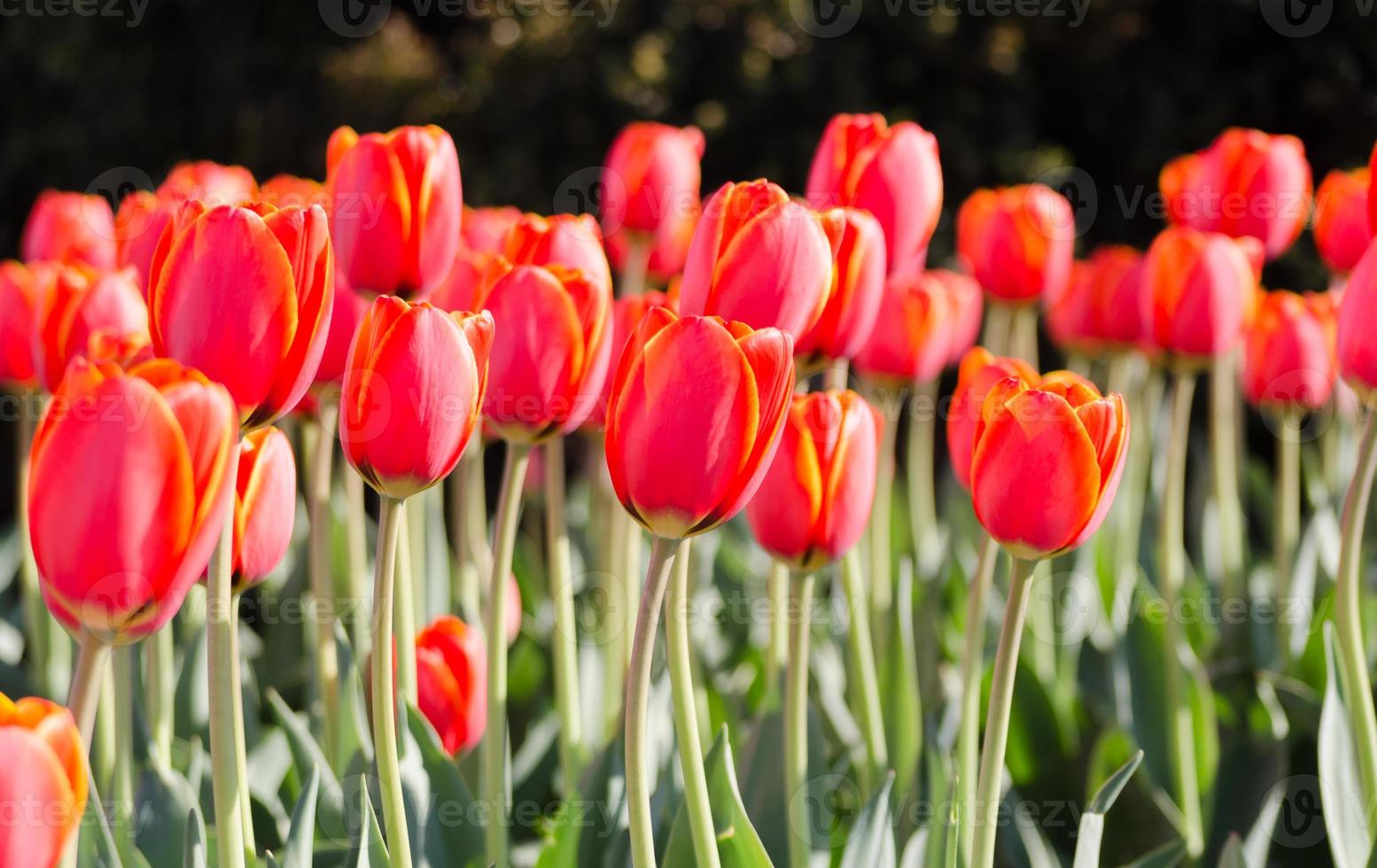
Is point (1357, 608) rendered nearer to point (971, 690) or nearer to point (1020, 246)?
point (971, 690)

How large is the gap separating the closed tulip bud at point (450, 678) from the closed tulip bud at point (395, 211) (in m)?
0.36

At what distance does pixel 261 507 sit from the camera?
116cm

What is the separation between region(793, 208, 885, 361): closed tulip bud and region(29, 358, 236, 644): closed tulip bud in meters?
0.63

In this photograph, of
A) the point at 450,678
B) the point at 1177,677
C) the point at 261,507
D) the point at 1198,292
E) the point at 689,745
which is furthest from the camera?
the point at 1198,292

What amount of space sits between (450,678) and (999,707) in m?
0.62

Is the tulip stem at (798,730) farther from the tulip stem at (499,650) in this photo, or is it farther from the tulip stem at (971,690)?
the tulip stem at (499,650)

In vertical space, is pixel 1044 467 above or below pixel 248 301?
below

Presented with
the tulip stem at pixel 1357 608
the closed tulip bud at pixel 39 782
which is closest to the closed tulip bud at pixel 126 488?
the closed tulip bud at pixel 39 782

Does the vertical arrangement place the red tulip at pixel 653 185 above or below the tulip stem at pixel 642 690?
above

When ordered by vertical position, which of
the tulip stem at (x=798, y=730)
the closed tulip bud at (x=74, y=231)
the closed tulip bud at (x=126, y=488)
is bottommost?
the tulip stem at (x=798, y=730)

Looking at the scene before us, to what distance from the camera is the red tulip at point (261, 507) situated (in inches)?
45.2

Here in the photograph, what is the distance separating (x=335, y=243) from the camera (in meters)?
1.34

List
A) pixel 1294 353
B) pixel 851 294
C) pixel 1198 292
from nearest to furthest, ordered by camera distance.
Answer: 1. pixel 851 294
2. pixel 1198 292
3. pixel 1294 353

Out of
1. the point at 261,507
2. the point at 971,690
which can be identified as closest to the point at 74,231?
the point at 261,507
